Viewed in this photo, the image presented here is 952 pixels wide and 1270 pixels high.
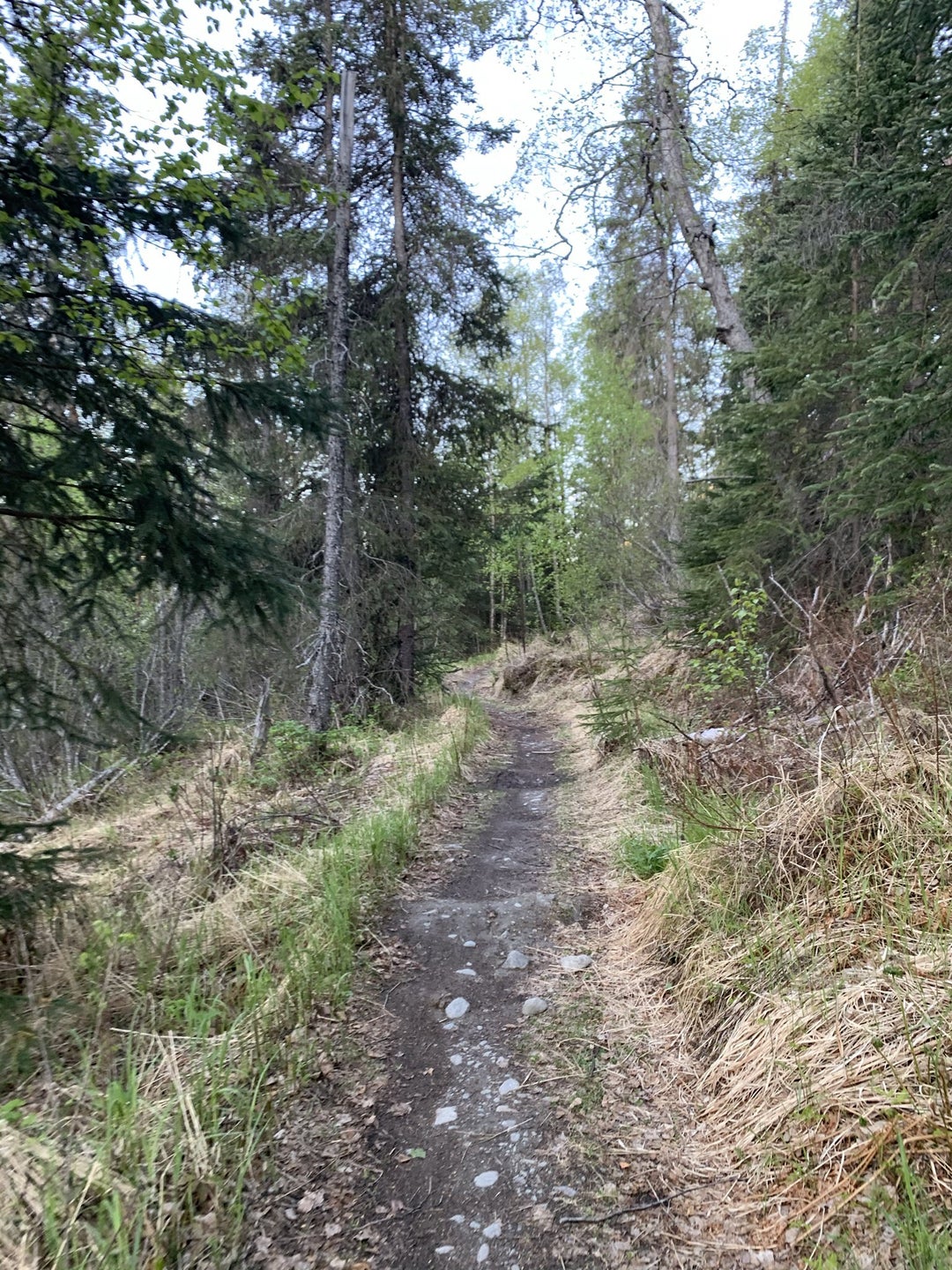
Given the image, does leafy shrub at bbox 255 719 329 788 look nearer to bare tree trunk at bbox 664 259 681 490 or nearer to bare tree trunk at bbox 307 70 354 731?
bare tree trunk at bbox 307 70 354 731

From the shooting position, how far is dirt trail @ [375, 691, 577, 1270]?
1896 mm

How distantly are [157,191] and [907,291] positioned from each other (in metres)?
5.70

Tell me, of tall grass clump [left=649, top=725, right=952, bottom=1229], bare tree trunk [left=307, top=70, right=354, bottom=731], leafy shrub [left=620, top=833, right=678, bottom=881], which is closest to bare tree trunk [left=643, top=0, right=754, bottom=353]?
bare tree trunk [left=307, top=70, right=354, bottom=731]

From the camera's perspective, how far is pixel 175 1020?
2.58 m

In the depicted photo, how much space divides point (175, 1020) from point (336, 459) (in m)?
6.90

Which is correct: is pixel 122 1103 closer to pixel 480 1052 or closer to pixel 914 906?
pixel 480 1052

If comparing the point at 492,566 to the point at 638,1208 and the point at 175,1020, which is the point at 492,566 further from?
the point at 638,1208

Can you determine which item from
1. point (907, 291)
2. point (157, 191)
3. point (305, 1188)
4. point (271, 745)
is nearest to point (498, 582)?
point (271, 745)

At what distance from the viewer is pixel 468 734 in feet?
28.1

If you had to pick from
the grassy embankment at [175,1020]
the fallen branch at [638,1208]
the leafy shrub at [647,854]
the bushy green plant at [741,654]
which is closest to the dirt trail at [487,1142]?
the fallen branch at [638,1208]

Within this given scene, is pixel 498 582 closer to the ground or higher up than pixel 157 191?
closer to the ground

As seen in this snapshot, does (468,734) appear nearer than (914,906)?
No

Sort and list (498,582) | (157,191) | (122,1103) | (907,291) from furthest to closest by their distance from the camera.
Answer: (498,582)
(907,291)
(157,191)
(122,1103)

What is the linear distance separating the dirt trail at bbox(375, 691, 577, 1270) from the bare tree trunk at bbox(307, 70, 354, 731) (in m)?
4.29
